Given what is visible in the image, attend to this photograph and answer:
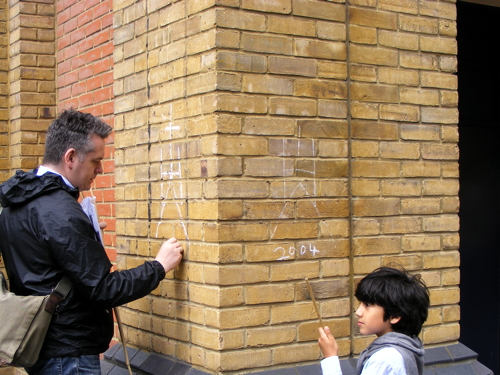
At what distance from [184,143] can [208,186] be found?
0.33 m

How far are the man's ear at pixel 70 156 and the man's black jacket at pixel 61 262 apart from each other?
0.11m

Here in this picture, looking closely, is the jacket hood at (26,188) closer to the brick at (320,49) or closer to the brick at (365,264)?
the brick at (320,49)

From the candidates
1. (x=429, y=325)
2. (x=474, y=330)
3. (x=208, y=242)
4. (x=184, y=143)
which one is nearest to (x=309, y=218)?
(x=208, y=242)

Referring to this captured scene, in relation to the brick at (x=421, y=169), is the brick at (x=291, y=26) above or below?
above

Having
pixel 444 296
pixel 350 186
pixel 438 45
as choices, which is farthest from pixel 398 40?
pixel 444 296

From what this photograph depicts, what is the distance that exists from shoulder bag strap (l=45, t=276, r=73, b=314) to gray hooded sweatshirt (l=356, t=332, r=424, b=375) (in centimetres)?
132

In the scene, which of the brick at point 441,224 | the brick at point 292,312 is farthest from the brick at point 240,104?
the brick at point 441,224

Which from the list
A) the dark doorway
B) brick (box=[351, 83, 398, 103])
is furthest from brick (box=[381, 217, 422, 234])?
the dark doorway

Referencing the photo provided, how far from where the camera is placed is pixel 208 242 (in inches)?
124

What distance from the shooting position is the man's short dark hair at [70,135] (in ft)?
10.1

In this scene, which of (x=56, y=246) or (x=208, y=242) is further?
(x=208, y=242)

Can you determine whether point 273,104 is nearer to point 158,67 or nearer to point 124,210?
point 158,67

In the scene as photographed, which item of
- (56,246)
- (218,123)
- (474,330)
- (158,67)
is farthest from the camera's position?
(474,330)

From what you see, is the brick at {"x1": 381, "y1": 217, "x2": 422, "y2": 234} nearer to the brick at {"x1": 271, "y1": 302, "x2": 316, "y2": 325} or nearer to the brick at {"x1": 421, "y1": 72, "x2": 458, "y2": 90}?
the brick at {"x1": 271, "y1": 302, "x2": 316, "y2": 325}
